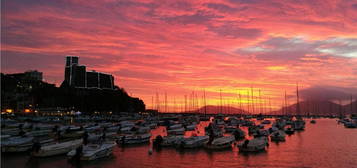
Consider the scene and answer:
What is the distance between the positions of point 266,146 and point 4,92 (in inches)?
6710

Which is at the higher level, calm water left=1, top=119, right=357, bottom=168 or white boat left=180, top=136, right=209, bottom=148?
white boat left=180, top=136, right=209, bottom=148

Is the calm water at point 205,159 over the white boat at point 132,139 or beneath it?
beneath

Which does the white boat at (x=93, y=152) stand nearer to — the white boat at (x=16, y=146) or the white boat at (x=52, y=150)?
the white boat at (x=52, y=150)

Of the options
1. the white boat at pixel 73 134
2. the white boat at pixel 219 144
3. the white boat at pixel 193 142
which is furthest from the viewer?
the white boat at pixel 73 134

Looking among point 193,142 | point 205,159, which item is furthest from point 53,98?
point 205,159

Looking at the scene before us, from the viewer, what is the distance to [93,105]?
18262 cm

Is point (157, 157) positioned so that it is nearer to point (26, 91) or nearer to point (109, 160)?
point (109, 160)

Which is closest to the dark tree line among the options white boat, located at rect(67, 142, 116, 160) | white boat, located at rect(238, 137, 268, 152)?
white boat, located at rect(67, 142, 116, 160)

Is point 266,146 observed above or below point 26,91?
below

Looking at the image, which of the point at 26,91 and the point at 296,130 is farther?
the point at 26,91

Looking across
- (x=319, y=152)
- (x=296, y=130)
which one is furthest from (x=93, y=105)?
(x=319, y=152)

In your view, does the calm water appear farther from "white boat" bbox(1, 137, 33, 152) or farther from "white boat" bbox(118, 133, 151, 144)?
"white boat" bbox(118, 133, 151, 144)

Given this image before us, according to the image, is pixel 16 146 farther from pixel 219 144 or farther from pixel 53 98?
pixel 53 98

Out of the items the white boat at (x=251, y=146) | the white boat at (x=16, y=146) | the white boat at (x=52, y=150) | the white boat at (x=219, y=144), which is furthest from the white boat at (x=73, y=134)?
the white boat at (x=251, y=146)
